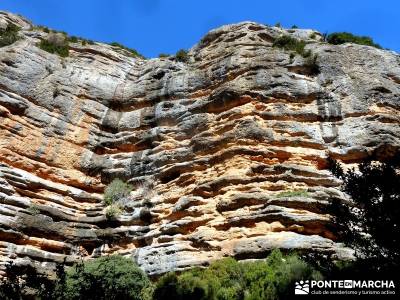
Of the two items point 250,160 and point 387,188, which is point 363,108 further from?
point 387,188

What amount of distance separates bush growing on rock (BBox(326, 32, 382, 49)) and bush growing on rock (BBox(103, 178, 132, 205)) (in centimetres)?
1247

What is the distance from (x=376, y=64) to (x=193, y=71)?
25.5ft

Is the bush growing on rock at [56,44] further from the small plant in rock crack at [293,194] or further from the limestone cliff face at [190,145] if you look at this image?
the small plant in rock crack at [293,194]

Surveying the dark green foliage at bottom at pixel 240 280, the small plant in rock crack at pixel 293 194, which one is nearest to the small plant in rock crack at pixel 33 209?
the dark green foliage at bottom at pixel 240 280

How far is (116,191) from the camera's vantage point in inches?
687

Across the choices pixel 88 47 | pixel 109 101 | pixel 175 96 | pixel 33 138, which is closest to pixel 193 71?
pixel 175 96

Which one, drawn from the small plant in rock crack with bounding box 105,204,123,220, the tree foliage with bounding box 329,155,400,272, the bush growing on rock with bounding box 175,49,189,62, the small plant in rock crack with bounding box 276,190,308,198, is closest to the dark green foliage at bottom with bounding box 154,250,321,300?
the tree foliage with bounding box 329,155,400,272

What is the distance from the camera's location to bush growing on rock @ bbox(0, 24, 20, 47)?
22.0 meters

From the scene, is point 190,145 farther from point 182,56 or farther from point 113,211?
point 182,56

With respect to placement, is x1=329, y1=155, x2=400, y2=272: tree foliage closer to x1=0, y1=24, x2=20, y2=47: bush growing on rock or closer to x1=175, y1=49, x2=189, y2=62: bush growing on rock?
x1=175, y1=49, x2=189, y2=62: bush growing on rock

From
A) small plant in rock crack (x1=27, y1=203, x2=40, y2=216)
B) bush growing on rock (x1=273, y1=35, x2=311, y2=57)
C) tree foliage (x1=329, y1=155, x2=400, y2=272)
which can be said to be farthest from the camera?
bush growing on rock (x1=273, y1=35, x2=311, y2=57)

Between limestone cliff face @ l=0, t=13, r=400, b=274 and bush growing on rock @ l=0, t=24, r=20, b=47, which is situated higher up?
bush growing on rock @ l=0, t=24, r=20, b=47

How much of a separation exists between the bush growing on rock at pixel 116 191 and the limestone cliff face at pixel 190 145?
317mm

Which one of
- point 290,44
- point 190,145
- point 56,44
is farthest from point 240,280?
point 56,44
